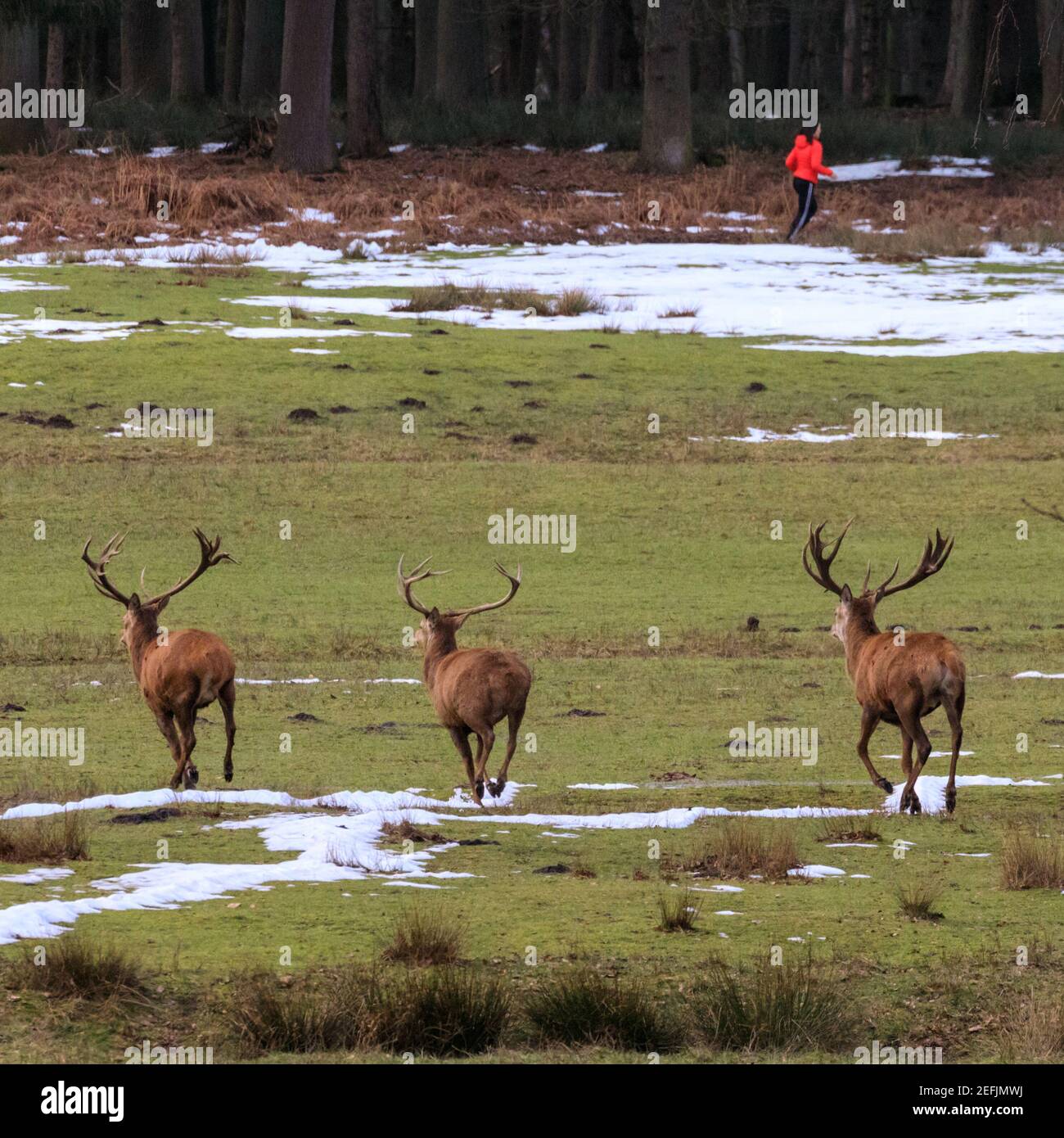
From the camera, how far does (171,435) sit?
2506 centimetres

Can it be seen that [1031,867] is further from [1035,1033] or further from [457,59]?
[457,59]

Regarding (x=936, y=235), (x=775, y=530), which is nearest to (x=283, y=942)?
(x=775, y=530)

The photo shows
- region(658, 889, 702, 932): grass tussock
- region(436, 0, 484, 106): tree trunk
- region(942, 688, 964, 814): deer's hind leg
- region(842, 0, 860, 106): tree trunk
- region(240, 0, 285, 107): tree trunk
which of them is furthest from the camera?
region(842, 0, 860, 106): tree trunk

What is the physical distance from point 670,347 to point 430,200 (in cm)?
1314

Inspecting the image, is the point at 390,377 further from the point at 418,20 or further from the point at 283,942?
the point at 418,20

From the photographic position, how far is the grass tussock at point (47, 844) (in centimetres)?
1025

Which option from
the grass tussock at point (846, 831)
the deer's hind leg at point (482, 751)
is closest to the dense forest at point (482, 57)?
the deer's hind leg at point (482, 751)

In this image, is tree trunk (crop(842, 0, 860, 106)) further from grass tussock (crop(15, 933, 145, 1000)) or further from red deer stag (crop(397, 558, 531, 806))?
grass tussock (crop(15, 933, 145, 1000))

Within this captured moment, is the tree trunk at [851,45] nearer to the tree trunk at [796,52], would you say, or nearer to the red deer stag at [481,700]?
the tree trunk at [796,52]

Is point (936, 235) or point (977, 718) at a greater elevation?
point (936, 235)

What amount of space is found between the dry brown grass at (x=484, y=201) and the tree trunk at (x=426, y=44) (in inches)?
734

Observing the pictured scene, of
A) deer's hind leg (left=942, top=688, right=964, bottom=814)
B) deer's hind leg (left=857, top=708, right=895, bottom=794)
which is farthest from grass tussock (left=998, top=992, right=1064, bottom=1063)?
deer's hind leg (left=857, top=708, right=895, bottom=794)

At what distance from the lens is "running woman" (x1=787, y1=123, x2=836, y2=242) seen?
120 ft

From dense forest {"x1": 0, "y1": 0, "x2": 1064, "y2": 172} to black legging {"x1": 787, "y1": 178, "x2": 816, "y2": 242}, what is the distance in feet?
11.6
